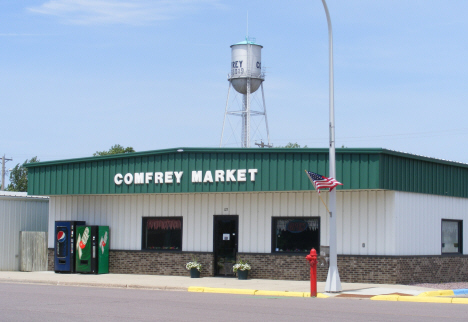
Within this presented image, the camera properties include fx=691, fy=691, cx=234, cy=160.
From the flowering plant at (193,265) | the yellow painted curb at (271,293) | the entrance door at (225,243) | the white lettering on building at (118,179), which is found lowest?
the yellow painted curb at (271,293)

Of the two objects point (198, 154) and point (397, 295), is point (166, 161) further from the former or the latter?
point (397, 295)

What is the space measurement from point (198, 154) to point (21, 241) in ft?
33.5

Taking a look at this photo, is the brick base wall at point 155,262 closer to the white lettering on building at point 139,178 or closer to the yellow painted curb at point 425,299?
the white lettering on building at point 139,178

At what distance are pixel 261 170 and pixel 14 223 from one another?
1245cm

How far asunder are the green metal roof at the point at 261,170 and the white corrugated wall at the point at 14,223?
2109 mm

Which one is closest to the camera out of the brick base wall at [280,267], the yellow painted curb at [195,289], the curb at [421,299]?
the curb at [421,299]

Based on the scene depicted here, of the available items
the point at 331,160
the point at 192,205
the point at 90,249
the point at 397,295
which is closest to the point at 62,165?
the point at 90,249

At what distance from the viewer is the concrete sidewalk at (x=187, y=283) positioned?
19.5 m

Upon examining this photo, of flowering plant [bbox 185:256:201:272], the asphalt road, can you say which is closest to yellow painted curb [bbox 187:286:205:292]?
the asphalt road

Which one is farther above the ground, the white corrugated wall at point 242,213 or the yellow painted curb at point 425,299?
the white corrugated wall at point 242,213

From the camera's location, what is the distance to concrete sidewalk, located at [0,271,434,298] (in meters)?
19.5

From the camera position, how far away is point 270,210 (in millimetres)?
23766

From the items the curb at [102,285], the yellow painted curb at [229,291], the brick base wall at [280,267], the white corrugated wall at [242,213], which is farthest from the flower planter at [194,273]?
the yellow painted curb at [229,291]

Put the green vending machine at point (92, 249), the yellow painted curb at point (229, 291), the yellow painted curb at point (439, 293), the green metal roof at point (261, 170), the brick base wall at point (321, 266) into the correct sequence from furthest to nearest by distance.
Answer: the green vending machine at point (92, 249), the brick base wall at point (321, 266), the green metal roof at point (261, 170), the yellow painted curb at point (229, 291), the yellow painted curb at point (439, 293)
